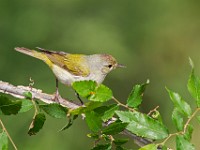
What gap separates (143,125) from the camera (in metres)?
1.51

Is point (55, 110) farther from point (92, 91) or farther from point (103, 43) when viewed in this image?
point (103, 43)

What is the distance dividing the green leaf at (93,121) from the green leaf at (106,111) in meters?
0.04

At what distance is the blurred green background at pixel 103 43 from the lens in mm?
A: 6449

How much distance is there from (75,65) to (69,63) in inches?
1.7

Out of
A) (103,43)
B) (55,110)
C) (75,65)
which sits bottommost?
(103,43)

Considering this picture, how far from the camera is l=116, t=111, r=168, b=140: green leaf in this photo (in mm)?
1498

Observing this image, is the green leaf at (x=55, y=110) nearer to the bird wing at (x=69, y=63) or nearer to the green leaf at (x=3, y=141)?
the green leaf at (x=3, y=141)

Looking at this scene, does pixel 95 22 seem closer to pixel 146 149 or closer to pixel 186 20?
pixel 186 20

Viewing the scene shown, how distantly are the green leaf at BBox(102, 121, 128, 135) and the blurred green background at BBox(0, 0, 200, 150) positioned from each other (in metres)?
3.90

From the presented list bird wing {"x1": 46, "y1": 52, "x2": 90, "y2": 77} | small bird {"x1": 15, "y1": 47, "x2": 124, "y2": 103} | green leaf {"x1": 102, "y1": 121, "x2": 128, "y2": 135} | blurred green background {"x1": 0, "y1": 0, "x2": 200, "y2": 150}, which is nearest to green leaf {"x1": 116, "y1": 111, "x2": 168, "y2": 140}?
green leaf {"x1": 102, "y1": 121, "x2": 128, "y2": 135}

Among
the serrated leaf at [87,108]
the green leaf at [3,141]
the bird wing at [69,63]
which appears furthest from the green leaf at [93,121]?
the bird wing at [69,63]

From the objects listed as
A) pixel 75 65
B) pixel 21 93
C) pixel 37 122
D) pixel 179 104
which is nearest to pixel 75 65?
pixel 75 65

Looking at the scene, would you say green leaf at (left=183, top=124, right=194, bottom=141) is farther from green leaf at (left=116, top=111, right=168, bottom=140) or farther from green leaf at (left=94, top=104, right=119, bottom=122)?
green leaf at (left=94, top=104, right=119, bottom=122)

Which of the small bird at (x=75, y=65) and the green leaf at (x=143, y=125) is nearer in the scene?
the green leaf at (x=143, y=125)
